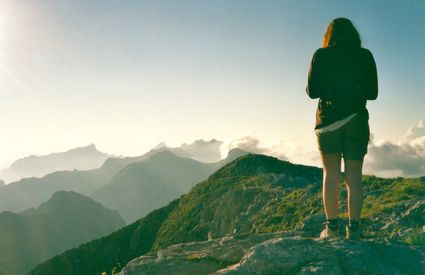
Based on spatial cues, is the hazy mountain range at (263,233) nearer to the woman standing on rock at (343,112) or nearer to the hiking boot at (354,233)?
the hiking boot at (354,233)

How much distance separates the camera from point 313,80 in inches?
258

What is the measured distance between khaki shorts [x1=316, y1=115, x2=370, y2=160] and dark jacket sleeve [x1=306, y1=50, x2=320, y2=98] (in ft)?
2.19

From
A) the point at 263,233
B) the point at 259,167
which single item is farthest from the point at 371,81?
the point at 259,167

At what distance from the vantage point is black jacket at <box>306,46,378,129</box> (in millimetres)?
6367

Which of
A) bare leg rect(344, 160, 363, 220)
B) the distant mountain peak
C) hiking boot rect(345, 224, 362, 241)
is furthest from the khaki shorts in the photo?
the distant mountain peak

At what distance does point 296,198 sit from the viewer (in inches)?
903

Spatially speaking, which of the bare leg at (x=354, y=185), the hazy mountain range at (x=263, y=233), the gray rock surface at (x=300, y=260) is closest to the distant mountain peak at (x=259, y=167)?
the hazy mountain range at (x=263, y=233)

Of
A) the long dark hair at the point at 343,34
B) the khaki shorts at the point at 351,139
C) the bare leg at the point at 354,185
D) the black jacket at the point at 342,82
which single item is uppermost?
the long dark hair at the point at 343,34

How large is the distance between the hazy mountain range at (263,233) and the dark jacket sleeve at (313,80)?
2.22 metres

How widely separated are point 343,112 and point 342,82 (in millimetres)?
482

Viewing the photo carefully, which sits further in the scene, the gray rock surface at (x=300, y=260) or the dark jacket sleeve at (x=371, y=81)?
the dark jacket sleeve at (x=371, y=81)

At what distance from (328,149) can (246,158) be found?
149 ft

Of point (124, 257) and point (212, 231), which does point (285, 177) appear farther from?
point (124, 257)

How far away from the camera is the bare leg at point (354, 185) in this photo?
6.43 m
